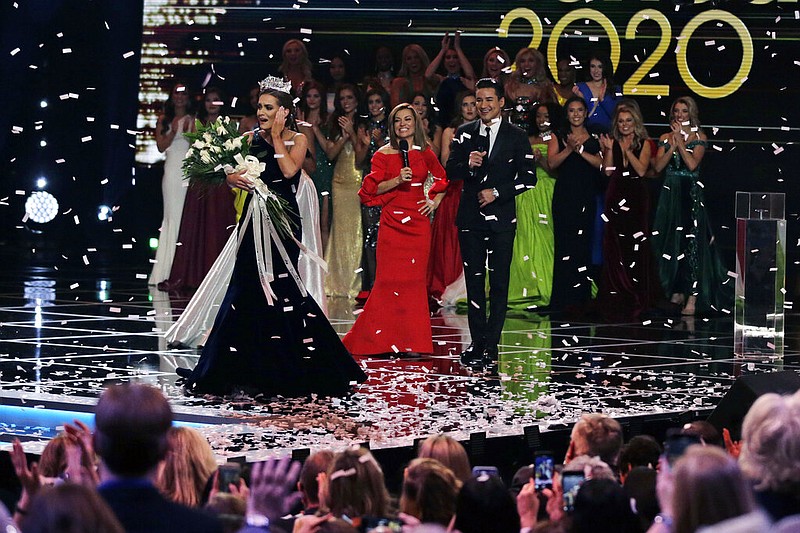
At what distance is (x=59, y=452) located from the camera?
4.14 metres

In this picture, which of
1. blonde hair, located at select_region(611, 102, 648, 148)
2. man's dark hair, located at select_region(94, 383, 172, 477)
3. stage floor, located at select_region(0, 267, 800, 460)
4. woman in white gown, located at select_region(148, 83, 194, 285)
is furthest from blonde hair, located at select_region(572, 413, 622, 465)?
woman in white gown, located at select_region(148, 83, 194, 285)

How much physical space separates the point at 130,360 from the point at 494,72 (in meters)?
5.54

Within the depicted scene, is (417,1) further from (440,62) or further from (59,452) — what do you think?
(59,452)

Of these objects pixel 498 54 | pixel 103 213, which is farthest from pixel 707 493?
pixel 103 213

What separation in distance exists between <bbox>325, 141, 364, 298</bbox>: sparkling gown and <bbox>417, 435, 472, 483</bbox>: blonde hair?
920cm

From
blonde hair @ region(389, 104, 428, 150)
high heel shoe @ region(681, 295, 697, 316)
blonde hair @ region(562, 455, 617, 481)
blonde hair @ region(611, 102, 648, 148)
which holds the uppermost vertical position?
blonde hair @ region(611, 102, 648, 148)

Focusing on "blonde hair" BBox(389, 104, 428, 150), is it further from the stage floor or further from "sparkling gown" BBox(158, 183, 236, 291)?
"sparkling gown" BBox(158, 183, 236, 291)

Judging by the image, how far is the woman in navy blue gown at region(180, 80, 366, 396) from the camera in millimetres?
7457

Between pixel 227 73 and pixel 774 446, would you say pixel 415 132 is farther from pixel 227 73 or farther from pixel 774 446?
pixel 227 73

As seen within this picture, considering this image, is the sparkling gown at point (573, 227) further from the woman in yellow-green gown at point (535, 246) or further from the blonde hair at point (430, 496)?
the blonde hair at point (430, 496)

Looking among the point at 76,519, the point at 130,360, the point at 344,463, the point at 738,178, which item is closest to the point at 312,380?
the point at 130,360

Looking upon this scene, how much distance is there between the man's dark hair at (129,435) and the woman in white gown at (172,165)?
36.9 feet

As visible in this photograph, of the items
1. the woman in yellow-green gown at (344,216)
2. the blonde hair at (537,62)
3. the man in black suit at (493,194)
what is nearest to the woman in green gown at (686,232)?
the blonde hair at (537,62)

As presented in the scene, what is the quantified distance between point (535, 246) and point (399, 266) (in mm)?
3612
